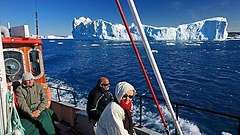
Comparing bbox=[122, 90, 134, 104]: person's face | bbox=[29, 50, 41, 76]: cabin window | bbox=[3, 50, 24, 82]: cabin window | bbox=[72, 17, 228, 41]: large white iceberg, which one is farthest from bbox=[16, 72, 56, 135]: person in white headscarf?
bbox=[72, 17, 228, 41]: large white iceberg

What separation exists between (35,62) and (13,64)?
59cm

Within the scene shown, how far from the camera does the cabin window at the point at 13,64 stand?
15.2 ft

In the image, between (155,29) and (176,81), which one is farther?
(155,29)

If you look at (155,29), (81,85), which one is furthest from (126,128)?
(155,29)

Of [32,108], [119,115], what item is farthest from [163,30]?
[119,115]

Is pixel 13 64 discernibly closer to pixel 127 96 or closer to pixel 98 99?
pixel 98 99

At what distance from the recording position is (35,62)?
5246mm

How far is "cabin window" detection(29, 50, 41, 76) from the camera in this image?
514cm

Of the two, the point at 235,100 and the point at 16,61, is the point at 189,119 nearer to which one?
the point at 235,100

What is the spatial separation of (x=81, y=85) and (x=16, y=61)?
15671 millimetres

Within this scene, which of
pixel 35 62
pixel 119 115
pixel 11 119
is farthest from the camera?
pixel 35 62

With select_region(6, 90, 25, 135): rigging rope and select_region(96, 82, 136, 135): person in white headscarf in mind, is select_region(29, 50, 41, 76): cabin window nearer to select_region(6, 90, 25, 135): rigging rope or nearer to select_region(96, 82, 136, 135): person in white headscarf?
select_region(6, 90, 25, 135): rigging rope

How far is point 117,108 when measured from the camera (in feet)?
6.41

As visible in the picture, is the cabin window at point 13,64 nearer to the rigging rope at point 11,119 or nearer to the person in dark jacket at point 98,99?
the person in dark jacket at point 98,99
